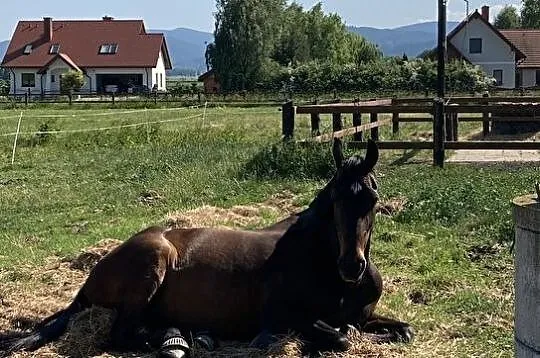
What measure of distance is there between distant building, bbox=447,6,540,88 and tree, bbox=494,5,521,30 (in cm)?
4153

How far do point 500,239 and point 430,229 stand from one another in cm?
94

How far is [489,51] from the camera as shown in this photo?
67.9 meters

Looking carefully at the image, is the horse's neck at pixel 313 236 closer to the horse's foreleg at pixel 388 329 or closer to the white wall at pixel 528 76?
the horse's foreleg at pixel 388 329

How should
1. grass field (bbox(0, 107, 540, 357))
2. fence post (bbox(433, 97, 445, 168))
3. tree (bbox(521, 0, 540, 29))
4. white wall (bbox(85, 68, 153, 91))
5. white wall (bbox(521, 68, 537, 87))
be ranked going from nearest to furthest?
1. grass field (bbox(0, 107, 540, 357))
2. fence post (bbox(433, 97, 445, 168))
3. white wall (bbox(521, 68, 537, 87))
4. white wall (bbox(85, 68, 153, 91))
5. tree (bbox(521, 0, 540, 29))

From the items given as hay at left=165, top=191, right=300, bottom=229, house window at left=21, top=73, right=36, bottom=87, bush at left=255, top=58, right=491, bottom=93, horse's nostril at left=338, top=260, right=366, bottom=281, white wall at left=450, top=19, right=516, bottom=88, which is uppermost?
white wall at left=450, top=19, right=516, bottom=88

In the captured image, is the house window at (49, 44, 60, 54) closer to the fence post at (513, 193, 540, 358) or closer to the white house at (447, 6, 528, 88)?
the white house at (447, 6, 528, 88)

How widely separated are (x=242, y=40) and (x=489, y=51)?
757 inches

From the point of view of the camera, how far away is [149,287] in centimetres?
540

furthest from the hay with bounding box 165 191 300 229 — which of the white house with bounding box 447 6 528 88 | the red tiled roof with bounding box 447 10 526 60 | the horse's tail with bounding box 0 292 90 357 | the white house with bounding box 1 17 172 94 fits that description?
the white house with bounding box 1 17 172 94

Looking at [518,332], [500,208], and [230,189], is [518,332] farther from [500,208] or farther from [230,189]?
[230,189]

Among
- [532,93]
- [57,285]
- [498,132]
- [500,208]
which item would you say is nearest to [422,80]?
[532,93]

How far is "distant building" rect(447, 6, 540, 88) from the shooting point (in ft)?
221

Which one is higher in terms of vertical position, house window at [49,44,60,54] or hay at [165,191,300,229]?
house window at [49,44,60,54]

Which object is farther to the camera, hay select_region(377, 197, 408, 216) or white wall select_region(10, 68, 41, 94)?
white wall select_region(10, 68, 41, 94)
